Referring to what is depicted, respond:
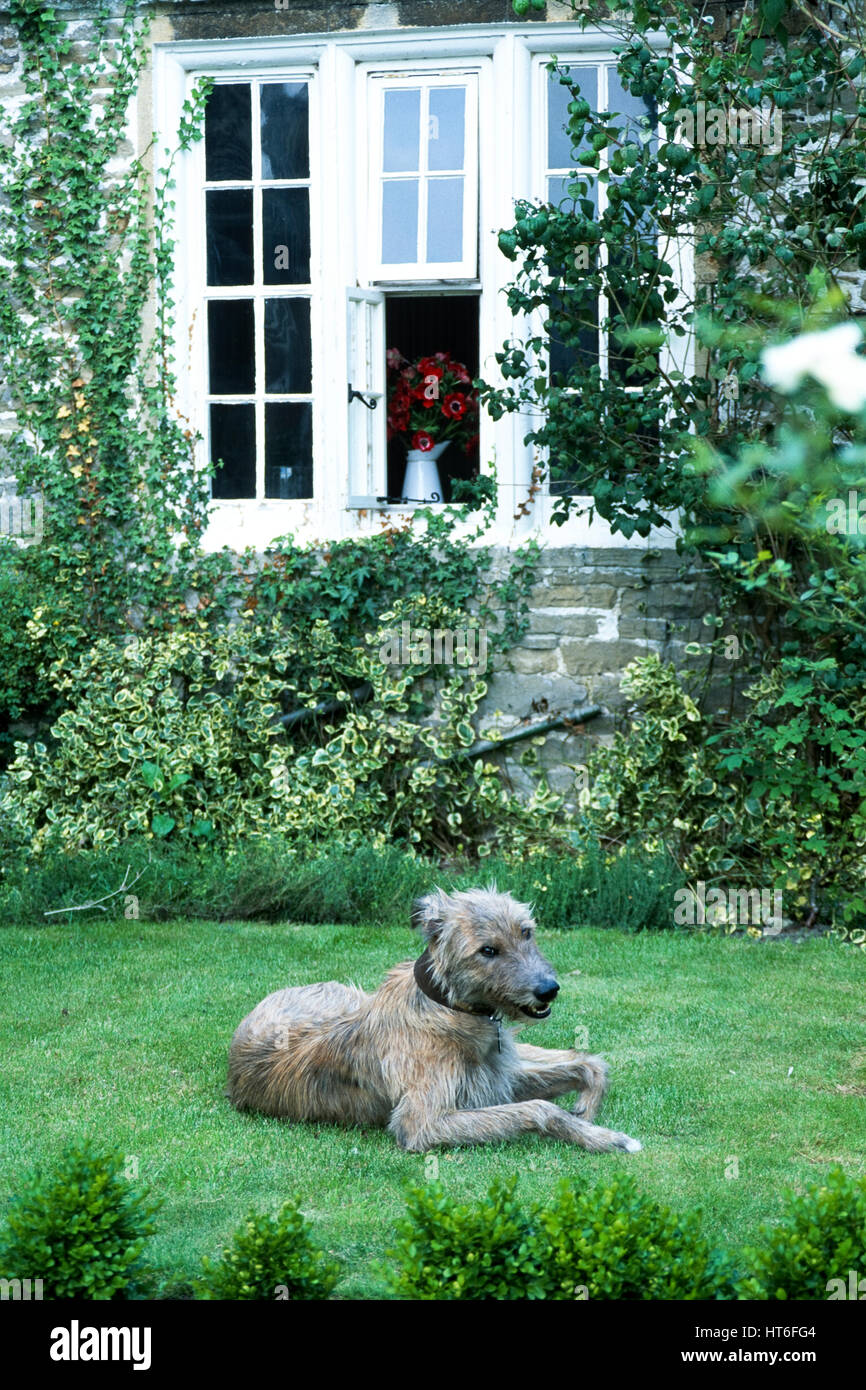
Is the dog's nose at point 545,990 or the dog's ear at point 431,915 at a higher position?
the dog's ear at point 431,915

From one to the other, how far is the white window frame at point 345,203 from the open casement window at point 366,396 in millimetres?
76

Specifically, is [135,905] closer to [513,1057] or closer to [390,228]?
[513,1057]

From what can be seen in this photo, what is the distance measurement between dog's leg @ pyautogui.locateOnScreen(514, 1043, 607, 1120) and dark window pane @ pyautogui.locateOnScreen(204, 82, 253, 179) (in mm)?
6299

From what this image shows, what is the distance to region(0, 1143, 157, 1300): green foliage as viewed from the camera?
126 inches

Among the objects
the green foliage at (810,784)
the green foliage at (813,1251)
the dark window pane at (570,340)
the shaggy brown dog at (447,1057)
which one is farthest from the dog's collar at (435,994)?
the dark window pane at (570,340)

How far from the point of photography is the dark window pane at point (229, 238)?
30.0 feet

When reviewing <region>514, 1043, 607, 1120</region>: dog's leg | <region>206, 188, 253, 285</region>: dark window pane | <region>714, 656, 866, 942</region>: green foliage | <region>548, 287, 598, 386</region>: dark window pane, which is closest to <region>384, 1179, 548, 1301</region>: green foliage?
<region>514, 1043, 607, 1120</region>: dog's leg

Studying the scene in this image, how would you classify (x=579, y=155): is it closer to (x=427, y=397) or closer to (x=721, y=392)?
(x=721, y=392)

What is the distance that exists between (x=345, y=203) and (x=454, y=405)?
1.41 meters

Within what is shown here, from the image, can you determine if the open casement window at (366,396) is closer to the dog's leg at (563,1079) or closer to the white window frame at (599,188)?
the white window frame at (599,188)

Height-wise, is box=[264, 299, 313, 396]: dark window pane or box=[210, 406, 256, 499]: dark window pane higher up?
box=[264, 299, 313, 396]: dark window pane

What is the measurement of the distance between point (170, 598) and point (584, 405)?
2.81 meters

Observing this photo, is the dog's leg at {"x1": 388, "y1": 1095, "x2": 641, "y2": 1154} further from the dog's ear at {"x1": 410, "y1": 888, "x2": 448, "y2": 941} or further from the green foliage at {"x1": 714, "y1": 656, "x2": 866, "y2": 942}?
the green foliage at {"x1": 714, "y1": 656, "x2": 866, "y2": 942}

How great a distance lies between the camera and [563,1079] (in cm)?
476
